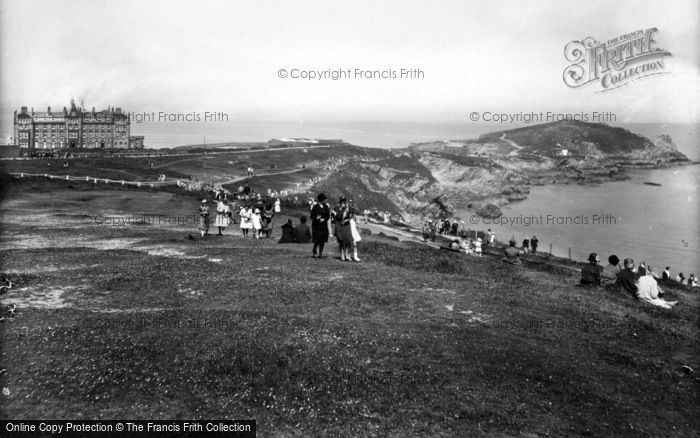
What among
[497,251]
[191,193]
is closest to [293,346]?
[497,251]

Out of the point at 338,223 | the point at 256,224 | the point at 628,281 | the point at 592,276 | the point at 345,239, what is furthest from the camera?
the point at 256,224

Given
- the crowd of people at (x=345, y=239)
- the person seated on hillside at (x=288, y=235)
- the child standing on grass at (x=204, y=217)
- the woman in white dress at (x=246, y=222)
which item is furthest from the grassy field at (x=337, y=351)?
the woman in white dress at (x=246, y=222)

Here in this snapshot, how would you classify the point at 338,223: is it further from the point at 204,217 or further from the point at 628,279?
the point at 628,279

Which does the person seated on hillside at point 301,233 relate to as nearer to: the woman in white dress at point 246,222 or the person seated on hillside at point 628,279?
the woman in white dress at point 246,222

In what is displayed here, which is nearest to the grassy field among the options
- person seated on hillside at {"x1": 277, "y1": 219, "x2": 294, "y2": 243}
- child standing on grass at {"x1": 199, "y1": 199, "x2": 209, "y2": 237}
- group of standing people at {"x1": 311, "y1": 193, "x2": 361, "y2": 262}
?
group of standing people at {"x1": 311, "y1": 193, "x2": 361, "y2": 262}

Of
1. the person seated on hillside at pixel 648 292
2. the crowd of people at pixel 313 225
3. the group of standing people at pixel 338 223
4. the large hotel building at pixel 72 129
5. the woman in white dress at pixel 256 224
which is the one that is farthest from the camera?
the large hotel building at pixel 72 129

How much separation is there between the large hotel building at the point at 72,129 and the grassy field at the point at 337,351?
151788 mm

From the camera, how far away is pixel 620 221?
116062 millimetres

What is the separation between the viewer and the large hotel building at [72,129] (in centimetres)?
14938

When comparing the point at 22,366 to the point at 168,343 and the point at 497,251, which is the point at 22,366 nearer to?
the point at 168,343

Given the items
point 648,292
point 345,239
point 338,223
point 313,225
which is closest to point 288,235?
point 313,225

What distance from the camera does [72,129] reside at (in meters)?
154

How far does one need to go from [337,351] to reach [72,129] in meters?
170

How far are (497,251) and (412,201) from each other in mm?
79327
